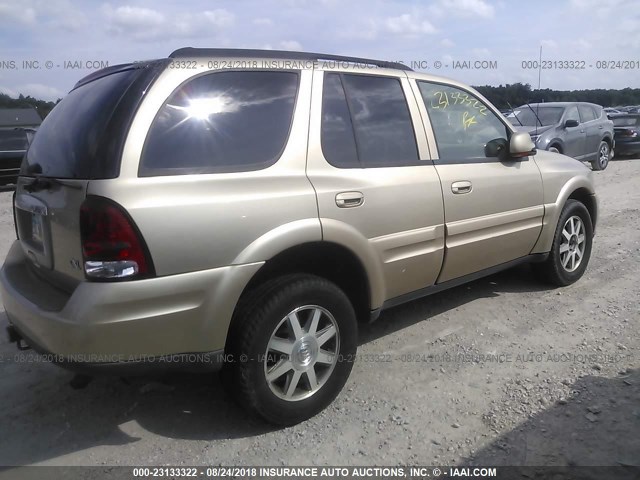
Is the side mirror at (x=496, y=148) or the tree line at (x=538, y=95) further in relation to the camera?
the tree line at (x=538, y=95)

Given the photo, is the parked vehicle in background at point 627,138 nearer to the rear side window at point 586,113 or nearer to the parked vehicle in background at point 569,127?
the parked vehicle in background at point 569,127

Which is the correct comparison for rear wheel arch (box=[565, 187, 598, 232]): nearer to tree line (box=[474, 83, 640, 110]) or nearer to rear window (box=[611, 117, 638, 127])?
tree line (box=[474, 83, 640, 110])

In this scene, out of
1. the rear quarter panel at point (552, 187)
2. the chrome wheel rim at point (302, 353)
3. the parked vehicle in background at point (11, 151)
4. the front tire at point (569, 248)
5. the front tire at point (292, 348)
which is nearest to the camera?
the front tire at point (292, 348)

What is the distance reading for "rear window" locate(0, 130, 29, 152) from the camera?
12472 mm

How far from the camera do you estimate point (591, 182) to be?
16.3 ft

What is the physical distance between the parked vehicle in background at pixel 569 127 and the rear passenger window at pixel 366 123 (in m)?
7.75

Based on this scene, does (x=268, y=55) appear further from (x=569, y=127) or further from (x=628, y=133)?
(x=628, y=133)

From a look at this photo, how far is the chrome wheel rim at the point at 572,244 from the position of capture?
477cm

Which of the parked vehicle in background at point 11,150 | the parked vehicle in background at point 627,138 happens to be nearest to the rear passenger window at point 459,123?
the parked vehicle in background at point 11,150

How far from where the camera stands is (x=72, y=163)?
8.25 ft

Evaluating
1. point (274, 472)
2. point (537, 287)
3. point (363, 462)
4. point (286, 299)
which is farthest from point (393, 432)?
point (537, 287)

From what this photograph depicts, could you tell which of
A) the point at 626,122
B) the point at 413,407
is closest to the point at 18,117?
the point at 413,407

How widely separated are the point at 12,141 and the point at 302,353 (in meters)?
12.4

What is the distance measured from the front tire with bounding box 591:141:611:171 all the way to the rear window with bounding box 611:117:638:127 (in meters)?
3.10
